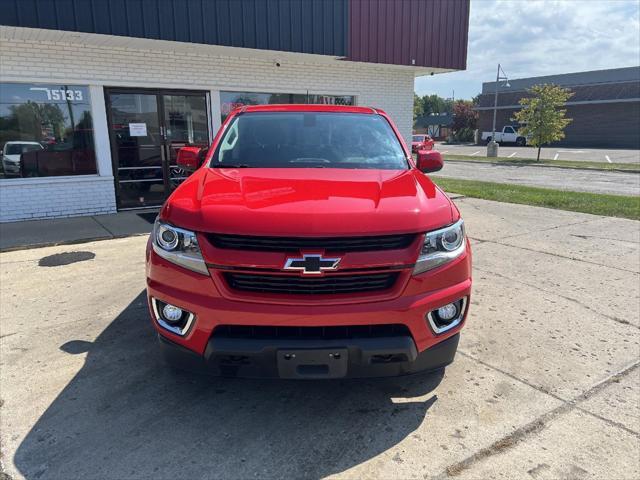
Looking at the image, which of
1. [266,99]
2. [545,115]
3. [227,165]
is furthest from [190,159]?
[545,115]

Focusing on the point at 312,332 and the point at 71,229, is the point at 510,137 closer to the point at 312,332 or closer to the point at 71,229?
the point at 71,229

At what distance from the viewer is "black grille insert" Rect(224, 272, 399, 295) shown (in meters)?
2.41

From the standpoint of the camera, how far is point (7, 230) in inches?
300

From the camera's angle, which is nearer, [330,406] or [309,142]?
[330,406]

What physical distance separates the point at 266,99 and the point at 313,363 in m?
9.15

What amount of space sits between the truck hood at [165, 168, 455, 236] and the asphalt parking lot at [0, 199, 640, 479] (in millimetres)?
1161

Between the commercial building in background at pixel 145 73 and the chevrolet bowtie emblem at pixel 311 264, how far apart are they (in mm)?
7099

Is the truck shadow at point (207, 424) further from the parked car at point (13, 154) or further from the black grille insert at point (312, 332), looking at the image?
the parked car at point (13, 154)

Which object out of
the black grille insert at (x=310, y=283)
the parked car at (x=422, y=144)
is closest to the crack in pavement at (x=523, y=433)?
the black grille insert at (x=310, y=283)

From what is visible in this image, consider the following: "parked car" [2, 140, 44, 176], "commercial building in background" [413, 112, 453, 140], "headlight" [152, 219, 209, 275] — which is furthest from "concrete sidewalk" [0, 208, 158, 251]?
"commercial building in background" [413, 112, 453, 140]

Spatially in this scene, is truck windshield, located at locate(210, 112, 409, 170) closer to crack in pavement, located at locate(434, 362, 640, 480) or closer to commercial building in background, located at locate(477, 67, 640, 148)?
crack in pavement, located at locate(434, 362, 640, 480)

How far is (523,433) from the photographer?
8.68ft

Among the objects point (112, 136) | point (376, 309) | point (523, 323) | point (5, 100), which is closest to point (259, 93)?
point (112, 136)

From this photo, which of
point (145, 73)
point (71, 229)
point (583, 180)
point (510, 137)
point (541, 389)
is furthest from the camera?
point (510, 137)
